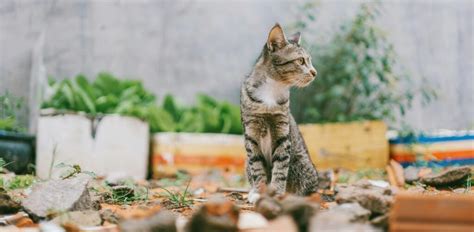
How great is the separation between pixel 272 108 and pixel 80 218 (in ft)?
4.70

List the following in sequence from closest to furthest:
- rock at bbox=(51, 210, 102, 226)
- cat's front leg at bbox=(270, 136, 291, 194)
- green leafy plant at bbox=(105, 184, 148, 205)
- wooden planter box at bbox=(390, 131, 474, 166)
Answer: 1. rock at bbox=(51, 210, 102, 226)
2. green leafy plant at bbox=(105, 184, 148, 205)
3. cat's front leg at bbox=(270, 136, 291, 194)
4. wooden planter box at bbox=(390, 131, 474, 166)

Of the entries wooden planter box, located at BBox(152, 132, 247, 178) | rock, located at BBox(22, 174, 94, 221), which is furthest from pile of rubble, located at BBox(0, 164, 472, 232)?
wooden planter box, located at BBox(152, 132, 247, 178)

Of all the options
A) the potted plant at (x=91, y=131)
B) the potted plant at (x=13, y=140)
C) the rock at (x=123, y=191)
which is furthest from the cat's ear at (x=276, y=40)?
the potted plant at (x=13, y=140)

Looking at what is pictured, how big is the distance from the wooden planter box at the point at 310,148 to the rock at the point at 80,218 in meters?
3.18

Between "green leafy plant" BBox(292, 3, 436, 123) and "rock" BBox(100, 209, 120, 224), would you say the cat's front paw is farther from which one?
"green leafy plant" BBox(292, 3, 436, 123)

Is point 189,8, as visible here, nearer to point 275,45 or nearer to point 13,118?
point 13,118

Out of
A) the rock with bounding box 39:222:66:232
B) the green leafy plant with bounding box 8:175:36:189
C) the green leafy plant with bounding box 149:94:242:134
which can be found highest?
the green leafy plant with bounding box 149:94:242:134

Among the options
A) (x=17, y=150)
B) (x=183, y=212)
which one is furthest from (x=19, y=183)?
(x=183, y=212)

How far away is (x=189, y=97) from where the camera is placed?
6.80 m

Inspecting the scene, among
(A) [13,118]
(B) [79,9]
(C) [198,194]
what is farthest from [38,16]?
(C) [198,194]

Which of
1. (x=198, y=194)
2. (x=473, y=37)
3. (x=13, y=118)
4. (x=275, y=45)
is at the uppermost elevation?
(x=473, y=37)

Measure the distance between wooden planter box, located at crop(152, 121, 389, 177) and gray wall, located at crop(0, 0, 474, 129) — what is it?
1.04m

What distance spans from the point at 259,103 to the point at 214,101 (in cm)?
281

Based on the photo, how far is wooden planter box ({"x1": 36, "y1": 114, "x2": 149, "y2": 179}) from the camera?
17.5ft
